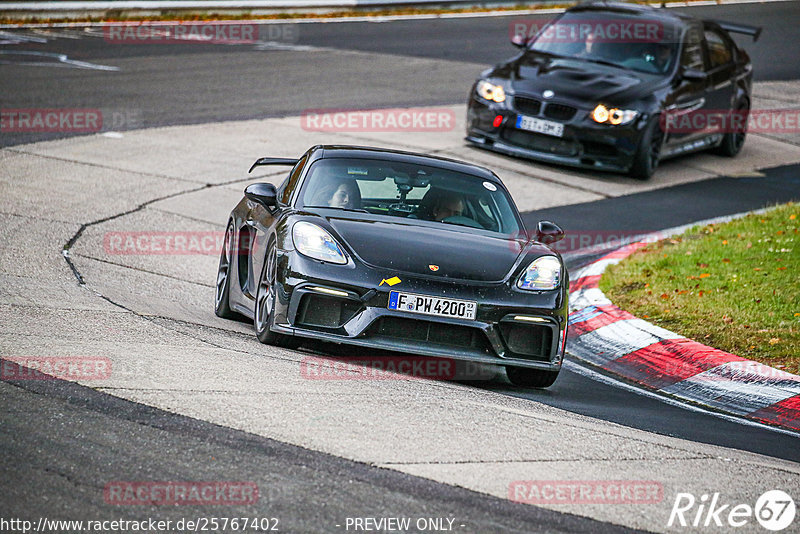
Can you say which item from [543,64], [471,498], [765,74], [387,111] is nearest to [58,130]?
[387,111]

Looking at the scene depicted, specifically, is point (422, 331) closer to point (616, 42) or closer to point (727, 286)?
point (727, 286)

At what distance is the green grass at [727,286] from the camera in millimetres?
8250

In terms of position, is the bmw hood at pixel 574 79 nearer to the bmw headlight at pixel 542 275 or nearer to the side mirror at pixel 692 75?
the side mirror at pixel 692 75

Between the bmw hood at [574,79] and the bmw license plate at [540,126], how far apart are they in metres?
0.33

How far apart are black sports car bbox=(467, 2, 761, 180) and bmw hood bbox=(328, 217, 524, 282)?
24.1 ft

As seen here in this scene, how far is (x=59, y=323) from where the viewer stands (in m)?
6.63

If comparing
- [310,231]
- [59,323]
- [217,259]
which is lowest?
[217,259]

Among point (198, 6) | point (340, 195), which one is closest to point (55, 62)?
point (198, 6)

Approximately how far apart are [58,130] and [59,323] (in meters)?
8.56

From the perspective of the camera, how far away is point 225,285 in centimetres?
834

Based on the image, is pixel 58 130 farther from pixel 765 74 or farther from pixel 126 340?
pixel 765 74
